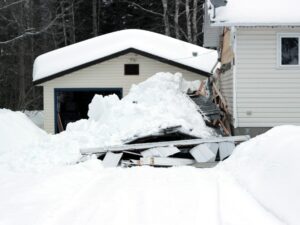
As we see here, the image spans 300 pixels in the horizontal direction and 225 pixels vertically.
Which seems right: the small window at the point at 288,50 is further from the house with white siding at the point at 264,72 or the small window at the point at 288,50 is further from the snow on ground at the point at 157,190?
the snow on ground at the point at 157,190

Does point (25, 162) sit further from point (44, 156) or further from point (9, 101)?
point (9, 101)

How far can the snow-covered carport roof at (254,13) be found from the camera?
1340 centimetres

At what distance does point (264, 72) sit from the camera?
13.9 m

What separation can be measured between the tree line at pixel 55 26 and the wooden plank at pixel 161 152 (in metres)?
20.9

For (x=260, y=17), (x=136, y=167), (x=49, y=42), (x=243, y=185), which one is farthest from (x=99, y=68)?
(x=49, y=42)

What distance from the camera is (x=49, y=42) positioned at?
37.0 metres

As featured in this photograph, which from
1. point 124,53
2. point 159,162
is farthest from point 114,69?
point 159,162

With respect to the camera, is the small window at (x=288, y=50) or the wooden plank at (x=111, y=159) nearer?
the wooden plank at (x=111, y=159)

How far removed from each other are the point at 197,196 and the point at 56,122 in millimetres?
14073

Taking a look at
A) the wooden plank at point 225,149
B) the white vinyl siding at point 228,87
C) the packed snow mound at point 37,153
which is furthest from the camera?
the white vinyl siding at point 228,87

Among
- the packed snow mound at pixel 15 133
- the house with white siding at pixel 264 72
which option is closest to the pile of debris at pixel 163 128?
the house with white siding at pixel 264 72

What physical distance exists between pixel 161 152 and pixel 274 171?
4642mm

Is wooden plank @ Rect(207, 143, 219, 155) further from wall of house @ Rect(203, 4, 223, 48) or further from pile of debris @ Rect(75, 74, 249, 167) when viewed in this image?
wall of house @ Rect(203, 4, 223, 48)

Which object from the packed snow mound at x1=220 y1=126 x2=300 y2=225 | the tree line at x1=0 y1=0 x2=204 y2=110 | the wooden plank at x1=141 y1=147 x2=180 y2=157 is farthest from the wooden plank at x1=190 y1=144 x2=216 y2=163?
the tree line at x1=0 y1=0 x2=204 y2=110
